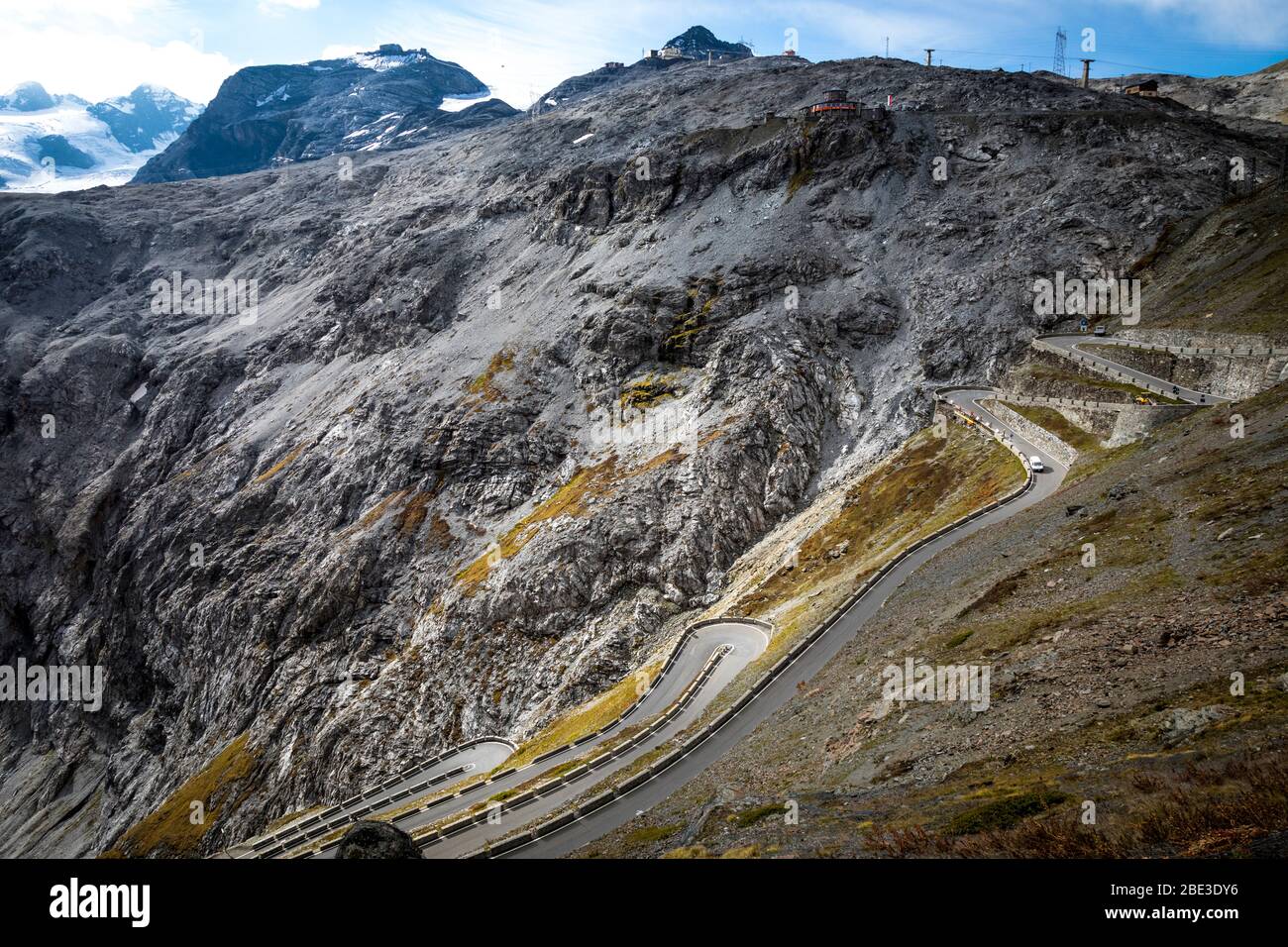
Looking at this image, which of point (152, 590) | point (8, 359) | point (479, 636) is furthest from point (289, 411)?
point (8, 359)

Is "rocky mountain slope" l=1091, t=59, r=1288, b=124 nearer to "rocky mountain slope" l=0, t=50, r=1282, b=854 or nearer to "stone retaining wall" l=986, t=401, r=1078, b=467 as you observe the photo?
"rocky mountain slope" l=0, t=50, r=1282, b=854

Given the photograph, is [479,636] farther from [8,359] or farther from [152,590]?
[8,359]

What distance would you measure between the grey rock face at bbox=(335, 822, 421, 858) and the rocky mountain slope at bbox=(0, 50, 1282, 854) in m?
37.2

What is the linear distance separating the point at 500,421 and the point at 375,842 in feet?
245

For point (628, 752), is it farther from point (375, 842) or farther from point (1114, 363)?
point (1114, 363)

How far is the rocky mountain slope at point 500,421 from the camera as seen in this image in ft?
230

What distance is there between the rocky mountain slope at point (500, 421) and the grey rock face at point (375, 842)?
3723cm

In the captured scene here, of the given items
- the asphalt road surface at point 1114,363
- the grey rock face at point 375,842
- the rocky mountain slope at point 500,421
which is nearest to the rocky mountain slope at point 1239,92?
the rocky mountain slope at point 500,421

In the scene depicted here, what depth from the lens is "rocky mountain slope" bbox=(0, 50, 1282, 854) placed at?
230 feet

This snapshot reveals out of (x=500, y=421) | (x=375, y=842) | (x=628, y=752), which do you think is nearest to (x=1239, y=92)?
(x=500, y=421)

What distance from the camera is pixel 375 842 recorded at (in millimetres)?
20250

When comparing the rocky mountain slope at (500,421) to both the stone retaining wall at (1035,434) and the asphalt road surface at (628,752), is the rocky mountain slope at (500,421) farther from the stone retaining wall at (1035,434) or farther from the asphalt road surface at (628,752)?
the asphalt road surface at (628,752)

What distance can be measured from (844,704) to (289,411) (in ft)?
361

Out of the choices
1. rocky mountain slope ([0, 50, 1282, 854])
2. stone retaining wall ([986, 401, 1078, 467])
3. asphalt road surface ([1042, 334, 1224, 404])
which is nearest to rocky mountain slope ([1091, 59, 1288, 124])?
rocky mountain slope ([0, 50, 1282, 854])
